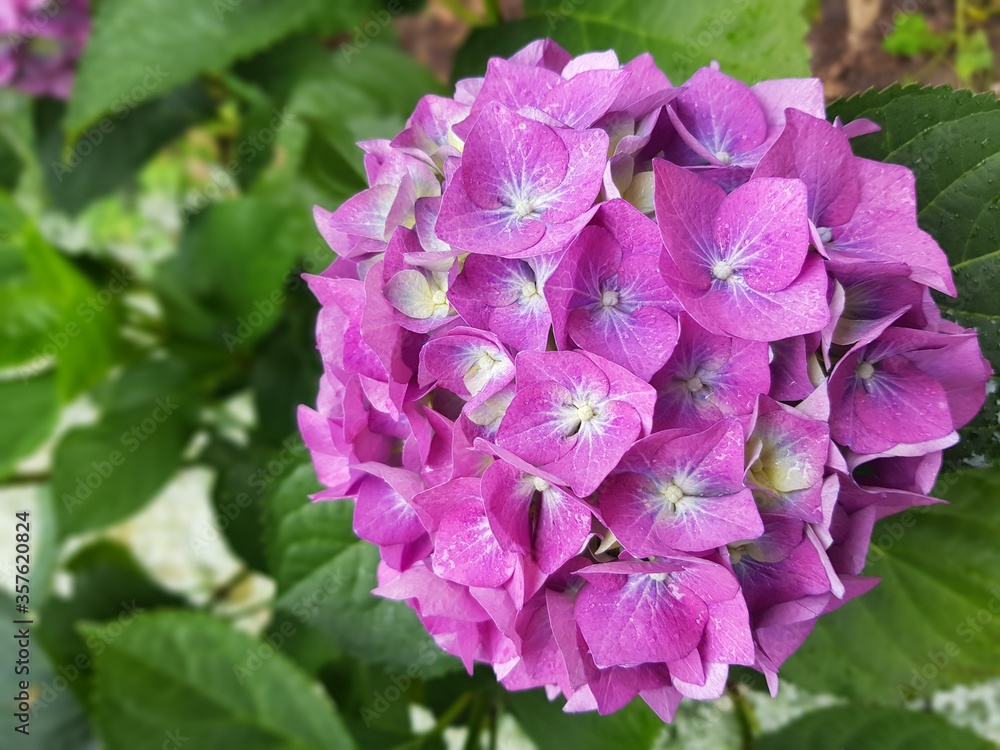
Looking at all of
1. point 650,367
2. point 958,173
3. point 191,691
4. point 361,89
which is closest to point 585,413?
point 650,367

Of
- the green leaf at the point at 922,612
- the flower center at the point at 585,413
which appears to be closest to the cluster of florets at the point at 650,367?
the flower center at the point at 585,413

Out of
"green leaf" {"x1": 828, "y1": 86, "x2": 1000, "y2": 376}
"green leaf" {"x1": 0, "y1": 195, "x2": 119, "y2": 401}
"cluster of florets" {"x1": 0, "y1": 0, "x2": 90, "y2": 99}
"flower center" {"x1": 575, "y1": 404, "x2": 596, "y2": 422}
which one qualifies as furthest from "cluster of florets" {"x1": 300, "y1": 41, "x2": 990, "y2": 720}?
"cluster of florets" {"x1": 0, "y1": 0, "x2": 90, "y2": 99}

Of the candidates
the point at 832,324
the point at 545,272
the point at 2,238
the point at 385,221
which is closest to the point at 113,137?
the point at 2,238

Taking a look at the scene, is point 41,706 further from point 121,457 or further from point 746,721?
point 746,721

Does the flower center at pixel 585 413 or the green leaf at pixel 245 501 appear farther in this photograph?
the green leaf at pixel 245 501

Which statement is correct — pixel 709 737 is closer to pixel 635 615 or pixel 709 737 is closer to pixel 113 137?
pixel 635 615

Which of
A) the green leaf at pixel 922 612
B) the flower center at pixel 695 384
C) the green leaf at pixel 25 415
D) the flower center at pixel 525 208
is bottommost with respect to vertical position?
the green leaf at pixel 922 612

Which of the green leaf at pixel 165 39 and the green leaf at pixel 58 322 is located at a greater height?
the green leaf at pixel 165 39

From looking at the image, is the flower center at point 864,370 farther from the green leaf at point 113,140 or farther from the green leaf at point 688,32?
the green leaf at point 113,140
